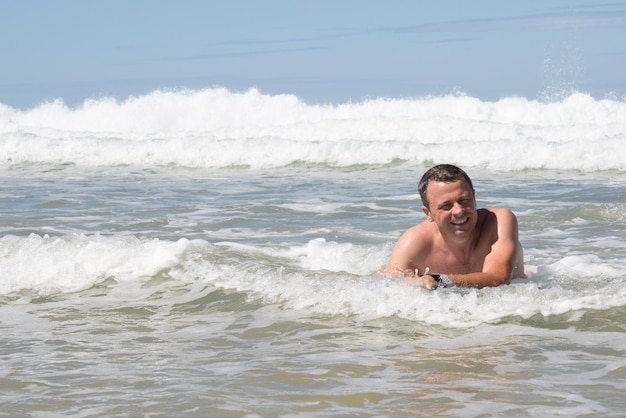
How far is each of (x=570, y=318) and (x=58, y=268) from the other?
13.6ft

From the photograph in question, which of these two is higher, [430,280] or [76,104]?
[76,104]

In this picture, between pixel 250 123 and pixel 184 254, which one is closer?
pixel 184 254

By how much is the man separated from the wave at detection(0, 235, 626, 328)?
10 cm

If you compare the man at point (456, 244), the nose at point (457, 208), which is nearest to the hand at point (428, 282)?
the man at point (456, 244)

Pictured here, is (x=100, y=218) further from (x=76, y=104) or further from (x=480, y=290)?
(x=76, y=104)

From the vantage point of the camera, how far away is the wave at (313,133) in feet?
62.2

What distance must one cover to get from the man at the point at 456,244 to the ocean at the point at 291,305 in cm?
13

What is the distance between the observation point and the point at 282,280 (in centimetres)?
714

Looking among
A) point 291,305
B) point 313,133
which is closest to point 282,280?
point 291,305

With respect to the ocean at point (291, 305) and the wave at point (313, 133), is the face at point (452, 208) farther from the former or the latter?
the wave at point (313, 133)

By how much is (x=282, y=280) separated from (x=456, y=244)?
1.37m

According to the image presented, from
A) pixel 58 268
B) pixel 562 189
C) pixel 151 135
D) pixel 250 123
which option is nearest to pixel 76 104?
pixel 250 123

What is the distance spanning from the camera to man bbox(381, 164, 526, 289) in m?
6.19

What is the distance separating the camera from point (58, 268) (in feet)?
26.1
